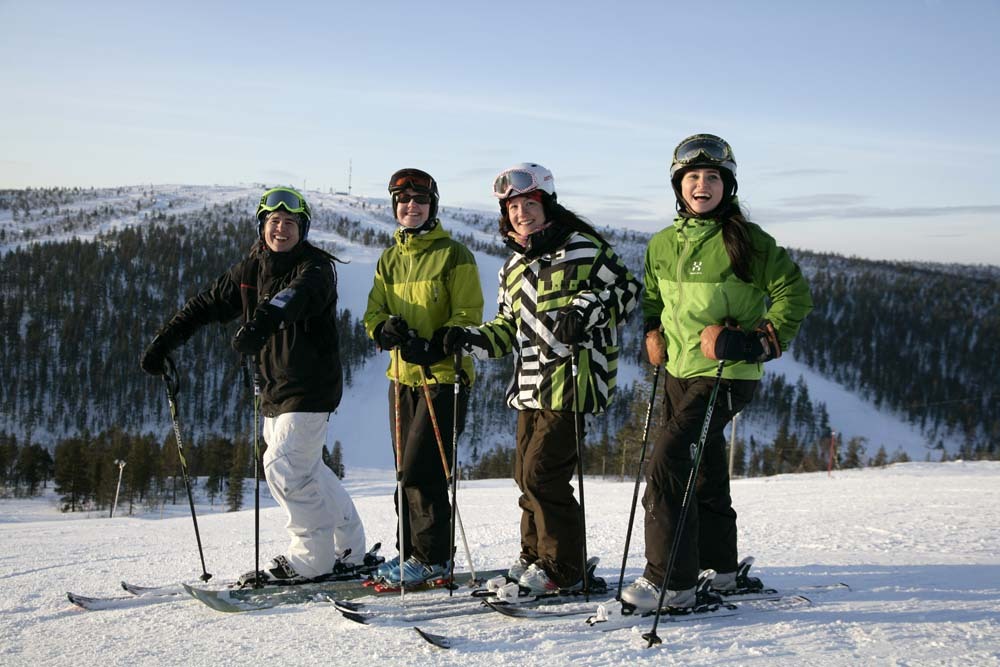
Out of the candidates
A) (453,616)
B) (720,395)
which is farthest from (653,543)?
(453,616)

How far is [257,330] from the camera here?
389cm

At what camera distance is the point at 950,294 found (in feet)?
566

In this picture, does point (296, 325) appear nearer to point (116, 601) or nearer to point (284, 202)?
point (284, 202)

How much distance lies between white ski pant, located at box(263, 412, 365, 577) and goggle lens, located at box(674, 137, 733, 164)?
247cm

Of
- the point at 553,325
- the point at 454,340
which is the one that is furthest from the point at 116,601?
the point at 553,325

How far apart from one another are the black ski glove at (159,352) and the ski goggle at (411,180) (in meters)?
1.64

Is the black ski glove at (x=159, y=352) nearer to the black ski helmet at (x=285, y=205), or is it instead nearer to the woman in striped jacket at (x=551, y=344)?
the black ski helmet at (x=285, y=205)

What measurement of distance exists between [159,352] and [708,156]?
338cm

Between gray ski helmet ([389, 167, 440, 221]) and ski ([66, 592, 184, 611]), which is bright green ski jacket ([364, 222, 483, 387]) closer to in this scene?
gray ski helmet ([389, 167, 440, 221])

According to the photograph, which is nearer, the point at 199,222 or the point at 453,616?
the point at 453,616

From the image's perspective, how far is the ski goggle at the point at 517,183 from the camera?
4070 mm

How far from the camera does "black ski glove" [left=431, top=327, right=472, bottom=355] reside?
3.97 m

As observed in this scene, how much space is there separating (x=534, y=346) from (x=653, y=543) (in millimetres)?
1201

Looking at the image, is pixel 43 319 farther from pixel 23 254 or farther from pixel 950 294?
pixel 950 294
